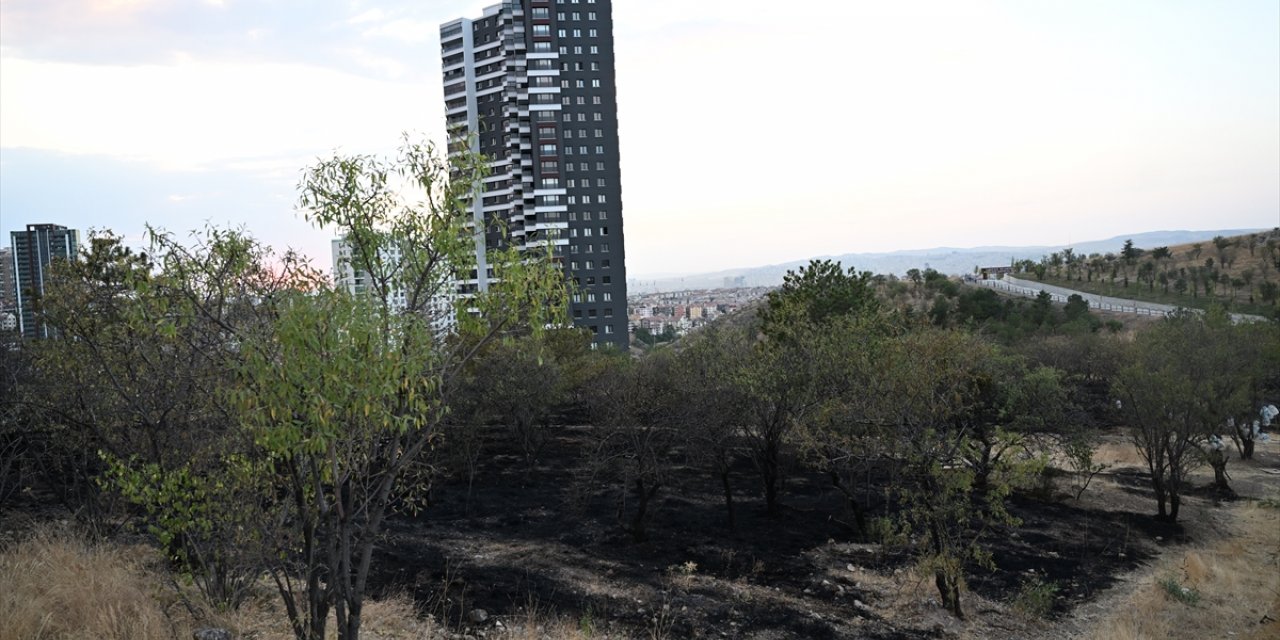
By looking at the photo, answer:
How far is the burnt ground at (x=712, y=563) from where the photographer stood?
40.8 ft

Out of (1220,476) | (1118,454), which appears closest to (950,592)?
(1220,476)

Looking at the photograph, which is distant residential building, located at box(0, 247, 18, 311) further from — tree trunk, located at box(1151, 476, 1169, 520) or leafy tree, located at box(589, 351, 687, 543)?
tree trunk, located at box(1151, 476, 1169, 520)

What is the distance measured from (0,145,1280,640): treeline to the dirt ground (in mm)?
730

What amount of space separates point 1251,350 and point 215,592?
30395 mm

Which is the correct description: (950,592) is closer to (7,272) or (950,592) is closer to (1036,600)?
(1036,600)

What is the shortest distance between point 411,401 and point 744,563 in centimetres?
1132

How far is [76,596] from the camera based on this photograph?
348 inches

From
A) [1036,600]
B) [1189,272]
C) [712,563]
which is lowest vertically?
[712,563]

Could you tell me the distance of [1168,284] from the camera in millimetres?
71875

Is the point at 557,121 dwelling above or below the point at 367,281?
above

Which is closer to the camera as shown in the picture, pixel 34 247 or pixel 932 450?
pixel 932 450

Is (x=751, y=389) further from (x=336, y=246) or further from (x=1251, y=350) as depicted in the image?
(x=1251, y=350)

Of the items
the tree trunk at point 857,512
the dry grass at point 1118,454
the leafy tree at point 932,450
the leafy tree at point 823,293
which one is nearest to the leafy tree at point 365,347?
the leafy tree at point 932,450

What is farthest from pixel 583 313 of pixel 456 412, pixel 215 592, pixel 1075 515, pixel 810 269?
pixel 215 592
